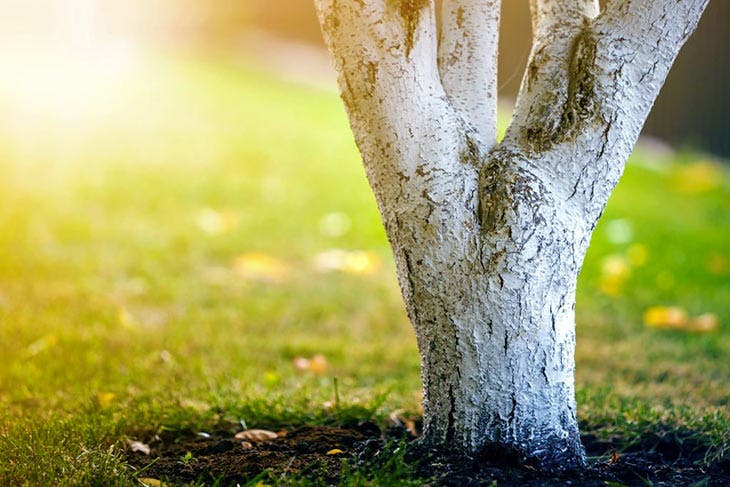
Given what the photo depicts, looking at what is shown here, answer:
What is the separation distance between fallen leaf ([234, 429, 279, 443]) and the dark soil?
0.02 m

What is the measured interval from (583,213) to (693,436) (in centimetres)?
89

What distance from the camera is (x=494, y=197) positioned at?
219cm

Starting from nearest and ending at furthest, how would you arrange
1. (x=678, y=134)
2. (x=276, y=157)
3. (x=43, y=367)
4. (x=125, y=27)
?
(x=43, y=367)
(x=276, y=157)
(x=678, y=134)
(x=125, y=27)

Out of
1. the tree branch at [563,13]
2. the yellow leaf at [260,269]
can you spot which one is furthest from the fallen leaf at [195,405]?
the yellow leaf at [260,269]

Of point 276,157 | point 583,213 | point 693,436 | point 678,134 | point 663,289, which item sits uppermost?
point 678,134

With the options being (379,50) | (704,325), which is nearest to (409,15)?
(379,50)

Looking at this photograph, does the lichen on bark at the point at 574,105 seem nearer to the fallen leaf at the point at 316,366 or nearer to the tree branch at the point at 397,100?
the tree branch at the point at 397,100

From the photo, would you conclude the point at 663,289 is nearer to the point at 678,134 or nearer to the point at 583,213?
the point at 583,213

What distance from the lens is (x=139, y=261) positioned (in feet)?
15.8

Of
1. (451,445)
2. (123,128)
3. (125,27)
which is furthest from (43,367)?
(125,27)

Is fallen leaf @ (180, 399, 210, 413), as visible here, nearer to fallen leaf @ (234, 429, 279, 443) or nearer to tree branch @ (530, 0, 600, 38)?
fallen leaf @ (234, 429, 279, 443)

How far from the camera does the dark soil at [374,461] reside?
7.03ft

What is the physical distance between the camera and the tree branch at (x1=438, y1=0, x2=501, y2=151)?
91.3 inches

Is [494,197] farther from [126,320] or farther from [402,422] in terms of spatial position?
[126,320]
